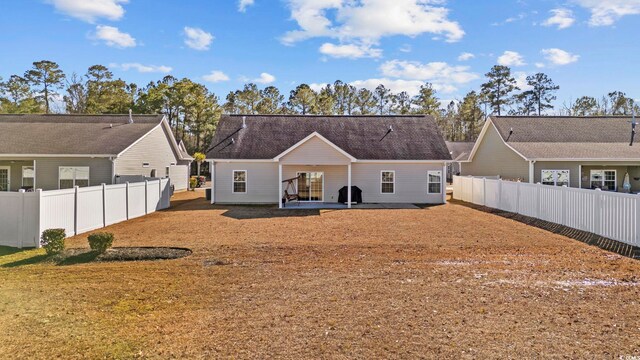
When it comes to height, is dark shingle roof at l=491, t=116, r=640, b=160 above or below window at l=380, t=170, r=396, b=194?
above

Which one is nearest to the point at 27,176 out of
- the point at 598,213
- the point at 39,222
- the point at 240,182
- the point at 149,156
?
the point at 149,156

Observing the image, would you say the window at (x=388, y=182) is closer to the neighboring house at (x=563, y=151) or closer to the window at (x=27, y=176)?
the neighboring house at (x=563, y=151)

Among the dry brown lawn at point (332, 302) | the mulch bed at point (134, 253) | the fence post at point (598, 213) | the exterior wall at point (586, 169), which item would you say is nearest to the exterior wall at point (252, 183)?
Result: the dry brown lawn at point (332, 302)

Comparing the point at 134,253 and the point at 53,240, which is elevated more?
the point at 53,240

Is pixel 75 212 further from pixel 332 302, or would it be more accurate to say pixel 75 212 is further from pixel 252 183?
pixel 252 183

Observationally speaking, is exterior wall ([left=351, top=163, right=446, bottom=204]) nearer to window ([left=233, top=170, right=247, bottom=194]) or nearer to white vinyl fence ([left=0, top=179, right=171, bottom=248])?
window ([left=233, top=170, right=247, bottom=194])

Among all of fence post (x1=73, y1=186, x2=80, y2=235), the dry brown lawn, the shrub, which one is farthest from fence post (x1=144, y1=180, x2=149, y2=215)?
the shrub

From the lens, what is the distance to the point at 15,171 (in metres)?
23.6

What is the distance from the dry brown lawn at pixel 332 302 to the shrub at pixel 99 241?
2.84 feet

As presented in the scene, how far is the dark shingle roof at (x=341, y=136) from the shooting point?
23000mm

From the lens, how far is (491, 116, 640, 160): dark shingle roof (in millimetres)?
24062

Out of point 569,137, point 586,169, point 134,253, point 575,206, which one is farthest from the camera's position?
point 569,137

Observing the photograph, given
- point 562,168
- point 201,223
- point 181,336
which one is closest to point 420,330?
point 181,336

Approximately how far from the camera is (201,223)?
15.0 m
